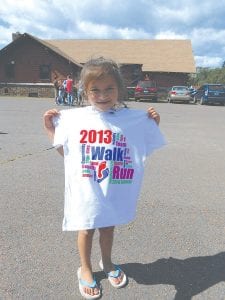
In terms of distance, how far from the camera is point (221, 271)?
345 cm

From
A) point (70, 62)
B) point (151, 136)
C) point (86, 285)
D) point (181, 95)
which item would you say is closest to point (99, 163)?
point (151, 136)

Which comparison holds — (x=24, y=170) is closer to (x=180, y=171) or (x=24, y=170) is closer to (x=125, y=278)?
(x=180, y=171)

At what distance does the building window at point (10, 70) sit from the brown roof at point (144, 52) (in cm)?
483

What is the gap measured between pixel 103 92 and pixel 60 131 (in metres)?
0.42

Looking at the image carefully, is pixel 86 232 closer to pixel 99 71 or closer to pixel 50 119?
pixel 50 119

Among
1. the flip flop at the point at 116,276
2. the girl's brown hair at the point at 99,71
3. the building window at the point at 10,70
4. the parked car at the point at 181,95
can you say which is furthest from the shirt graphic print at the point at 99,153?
the building window at the point at 10,70

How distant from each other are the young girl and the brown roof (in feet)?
125

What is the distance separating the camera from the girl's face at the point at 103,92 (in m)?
2.96

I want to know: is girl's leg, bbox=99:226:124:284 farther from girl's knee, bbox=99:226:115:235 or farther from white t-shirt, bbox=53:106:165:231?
white t-shirt, bbox=53:106:165:231

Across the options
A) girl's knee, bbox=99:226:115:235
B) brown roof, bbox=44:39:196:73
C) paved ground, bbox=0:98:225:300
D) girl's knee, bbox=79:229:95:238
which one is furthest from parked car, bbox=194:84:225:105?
girl's knee, bbox=79:229:95:238

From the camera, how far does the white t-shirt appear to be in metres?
2.93

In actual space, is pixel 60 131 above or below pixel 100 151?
above

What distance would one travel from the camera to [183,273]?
340cm

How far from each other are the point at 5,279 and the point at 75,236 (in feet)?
3.01
